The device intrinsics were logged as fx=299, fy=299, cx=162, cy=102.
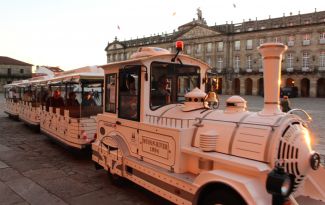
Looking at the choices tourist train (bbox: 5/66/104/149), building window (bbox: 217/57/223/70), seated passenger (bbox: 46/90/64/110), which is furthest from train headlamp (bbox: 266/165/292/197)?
building window (bbox: 217/57/223/70)

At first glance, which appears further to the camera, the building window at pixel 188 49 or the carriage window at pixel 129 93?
the building window at pixel 188 49

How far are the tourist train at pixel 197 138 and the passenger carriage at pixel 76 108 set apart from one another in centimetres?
234

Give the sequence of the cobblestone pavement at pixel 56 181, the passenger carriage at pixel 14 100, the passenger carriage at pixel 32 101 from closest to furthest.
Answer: the cobblestone pavement at pixel 56 181 < the passenger carriage at pixel 32 101 < the passenger carriage at pixel 14 100

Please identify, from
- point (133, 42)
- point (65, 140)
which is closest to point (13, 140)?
point (65, 140)

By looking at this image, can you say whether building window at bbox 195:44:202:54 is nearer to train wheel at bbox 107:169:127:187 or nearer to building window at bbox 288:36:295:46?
building window at bbox 288:36:295:46

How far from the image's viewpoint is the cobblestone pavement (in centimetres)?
649

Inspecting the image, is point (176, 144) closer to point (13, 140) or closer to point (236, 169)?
point (236, 169)

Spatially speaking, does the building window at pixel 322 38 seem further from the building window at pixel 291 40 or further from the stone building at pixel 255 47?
the building window at pixel 291 40

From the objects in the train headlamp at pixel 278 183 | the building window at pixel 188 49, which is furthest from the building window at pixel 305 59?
the train headlamp at pixel 278 183

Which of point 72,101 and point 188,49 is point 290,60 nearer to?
point 188,49

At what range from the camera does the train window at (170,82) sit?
20.6 feet

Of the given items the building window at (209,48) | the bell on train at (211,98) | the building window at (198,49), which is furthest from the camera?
the building window at (198,49)

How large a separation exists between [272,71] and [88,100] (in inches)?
314

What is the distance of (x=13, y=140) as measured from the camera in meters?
14.0
